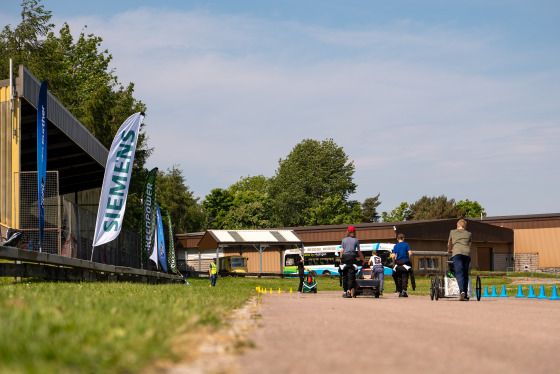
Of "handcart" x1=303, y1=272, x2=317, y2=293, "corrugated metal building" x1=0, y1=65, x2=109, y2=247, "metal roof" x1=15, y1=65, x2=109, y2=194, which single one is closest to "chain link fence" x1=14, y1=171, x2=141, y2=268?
"corrugated metal building" x1=0, y1=65, x2=109, y2=247

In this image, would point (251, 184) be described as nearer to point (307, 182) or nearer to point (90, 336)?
point (307, 182)

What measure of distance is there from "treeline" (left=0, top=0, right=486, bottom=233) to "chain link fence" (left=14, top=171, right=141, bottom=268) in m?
33.2

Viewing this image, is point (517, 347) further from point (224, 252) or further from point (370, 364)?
point (224, 252)

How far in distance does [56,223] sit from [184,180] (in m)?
74.5

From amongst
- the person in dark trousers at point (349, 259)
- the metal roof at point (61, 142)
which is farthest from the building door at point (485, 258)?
the person in dark trousers at point (349, 259)

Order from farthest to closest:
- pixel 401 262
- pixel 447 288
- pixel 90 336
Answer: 1. pixel 401 262
2. pixel 447 288
3. pixel 90 336

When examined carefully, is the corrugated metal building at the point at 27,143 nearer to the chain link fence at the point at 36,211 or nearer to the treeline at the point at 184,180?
the chain link fence at the point at 36,211

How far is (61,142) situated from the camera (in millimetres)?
29656

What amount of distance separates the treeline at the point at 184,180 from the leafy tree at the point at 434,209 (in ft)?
0.50

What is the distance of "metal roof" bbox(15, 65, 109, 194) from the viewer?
80.7 ft

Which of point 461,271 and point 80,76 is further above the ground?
point 80,76

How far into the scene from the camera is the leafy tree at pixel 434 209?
110188mm

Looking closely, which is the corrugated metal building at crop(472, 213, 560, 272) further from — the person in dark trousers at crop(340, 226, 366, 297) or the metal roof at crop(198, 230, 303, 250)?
the person in dark trousers at crop(340, 226, 366, 297)

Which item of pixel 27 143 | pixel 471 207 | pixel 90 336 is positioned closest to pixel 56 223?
pixel 27 143
